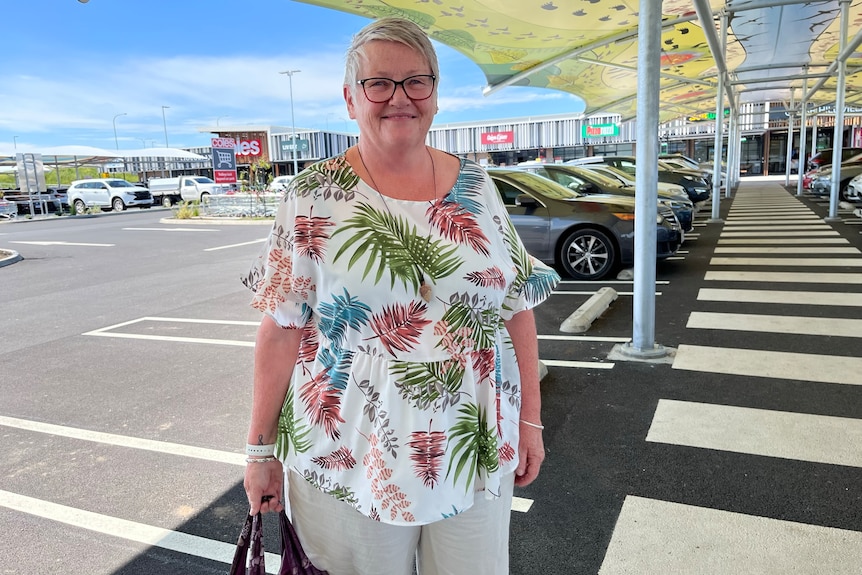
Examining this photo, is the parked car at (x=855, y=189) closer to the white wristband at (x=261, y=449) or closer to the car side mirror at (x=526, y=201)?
the car side mirror at (x=526, y=201)

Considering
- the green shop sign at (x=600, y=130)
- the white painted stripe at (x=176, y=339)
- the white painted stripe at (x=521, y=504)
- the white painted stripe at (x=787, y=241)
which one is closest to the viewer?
the white painted stripe at (x=521, y=504)

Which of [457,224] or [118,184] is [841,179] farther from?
[118,184]

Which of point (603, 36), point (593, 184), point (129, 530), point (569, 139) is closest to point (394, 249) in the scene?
point (129, 530)

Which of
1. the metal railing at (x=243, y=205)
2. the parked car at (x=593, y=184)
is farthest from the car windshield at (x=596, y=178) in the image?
the metal railing at (x=243, y=205)

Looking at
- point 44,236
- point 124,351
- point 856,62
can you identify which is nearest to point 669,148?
point 856,62

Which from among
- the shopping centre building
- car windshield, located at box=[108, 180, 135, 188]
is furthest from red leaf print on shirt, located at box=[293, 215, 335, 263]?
car windshield, located at box=[108, 180, 135, 188]

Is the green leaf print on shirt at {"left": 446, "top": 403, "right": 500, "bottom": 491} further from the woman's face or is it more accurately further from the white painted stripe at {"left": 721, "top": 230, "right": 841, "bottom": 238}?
the white painted stripe at {"left": 721, "top": 230, "right": 841, "bottom": 238}

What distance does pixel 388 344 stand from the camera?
5.06 ft

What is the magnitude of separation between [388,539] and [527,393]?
557 mm

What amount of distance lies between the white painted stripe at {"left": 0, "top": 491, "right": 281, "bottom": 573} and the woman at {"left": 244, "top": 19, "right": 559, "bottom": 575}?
1387 mm

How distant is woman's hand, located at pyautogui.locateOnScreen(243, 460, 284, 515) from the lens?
1.74m

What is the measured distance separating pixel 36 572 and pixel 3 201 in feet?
112

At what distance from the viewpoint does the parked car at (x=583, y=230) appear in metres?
8.79

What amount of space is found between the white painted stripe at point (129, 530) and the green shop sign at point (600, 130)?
5535 centimetres
